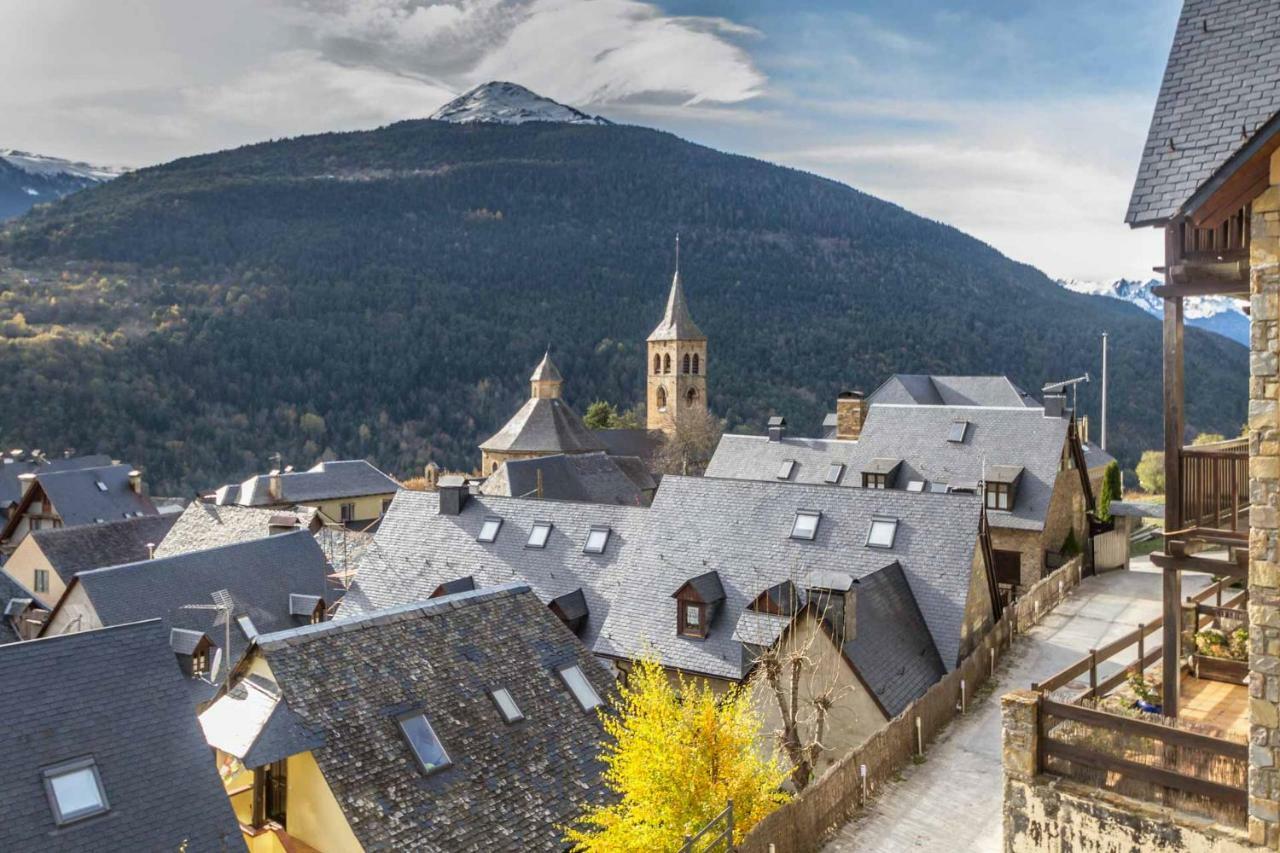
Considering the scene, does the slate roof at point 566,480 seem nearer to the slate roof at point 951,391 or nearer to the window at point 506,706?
the slate roof at point 951,391

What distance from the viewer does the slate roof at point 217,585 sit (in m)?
24.3

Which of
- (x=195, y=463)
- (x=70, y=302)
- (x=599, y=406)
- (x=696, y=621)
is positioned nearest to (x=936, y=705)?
(x=696, y=621)

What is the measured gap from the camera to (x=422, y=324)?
5969 inches

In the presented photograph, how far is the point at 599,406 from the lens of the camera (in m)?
91.9

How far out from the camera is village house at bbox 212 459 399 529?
5872 cm

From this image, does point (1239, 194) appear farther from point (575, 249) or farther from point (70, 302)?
point (575, 249)

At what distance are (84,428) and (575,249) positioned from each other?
11232cm

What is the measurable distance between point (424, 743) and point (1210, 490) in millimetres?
11200

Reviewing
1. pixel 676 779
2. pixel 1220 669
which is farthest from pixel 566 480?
pixel 1220 669

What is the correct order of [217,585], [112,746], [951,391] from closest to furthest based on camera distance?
[112,746]
[217,585]
[951,391]

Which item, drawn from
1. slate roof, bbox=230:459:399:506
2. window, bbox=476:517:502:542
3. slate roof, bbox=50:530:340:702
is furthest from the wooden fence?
slate roof, bbox=230:459:399:506

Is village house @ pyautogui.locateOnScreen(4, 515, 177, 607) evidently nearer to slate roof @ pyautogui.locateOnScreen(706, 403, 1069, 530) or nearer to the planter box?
slate roof @ pyautogui.locateOnScreen(706, 403, 1069, 530)

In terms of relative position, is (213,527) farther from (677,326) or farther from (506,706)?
(677,326)

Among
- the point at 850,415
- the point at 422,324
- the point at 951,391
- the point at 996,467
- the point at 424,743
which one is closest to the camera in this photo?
the point at 424,743
